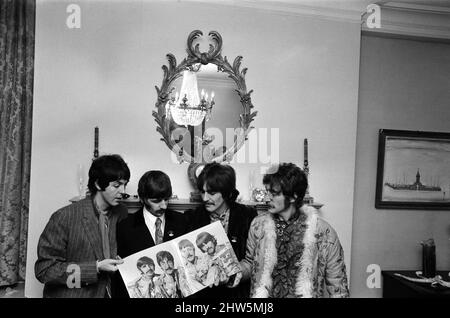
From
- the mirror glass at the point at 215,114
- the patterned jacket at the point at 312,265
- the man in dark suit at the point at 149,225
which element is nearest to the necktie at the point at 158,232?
the man in dark suit at the point at 149,225

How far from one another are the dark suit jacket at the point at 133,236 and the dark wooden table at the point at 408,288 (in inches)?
77.7

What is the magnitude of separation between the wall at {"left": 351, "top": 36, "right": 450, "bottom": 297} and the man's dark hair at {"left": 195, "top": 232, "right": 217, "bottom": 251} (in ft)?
6.54

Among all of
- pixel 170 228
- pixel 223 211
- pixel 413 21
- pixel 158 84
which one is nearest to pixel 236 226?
pixel 223 211

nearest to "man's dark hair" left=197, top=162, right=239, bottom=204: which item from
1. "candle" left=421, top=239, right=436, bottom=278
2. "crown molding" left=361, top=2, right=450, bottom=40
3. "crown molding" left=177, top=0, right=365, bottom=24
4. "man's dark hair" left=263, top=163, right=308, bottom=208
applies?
"man's dark hair" left=263, top=163, right=308, bottom=208

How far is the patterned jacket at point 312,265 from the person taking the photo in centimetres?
178

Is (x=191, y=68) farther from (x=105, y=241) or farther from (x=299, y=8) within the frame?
(x=105, y=241)

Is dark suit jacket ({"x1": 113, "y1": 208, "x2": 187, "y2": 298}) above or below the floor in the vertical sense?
above

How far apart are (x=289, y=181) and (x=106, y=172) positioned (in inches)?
38.3

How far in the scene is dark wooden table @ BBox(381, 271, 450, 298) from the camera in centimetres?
284

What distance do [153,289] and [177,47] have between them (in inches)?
73.1

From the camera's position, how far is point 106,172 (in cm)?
207

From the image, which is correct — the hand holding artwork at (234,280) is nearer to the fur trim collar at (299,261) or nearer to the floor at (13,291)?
the fur trim collar at (299,261)

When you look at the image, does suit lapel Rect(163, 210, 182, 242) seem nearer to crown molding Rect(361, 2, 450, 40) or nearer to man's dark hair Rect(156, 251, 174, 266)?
man's dark hair Rect(156, 251, 174, 266)
